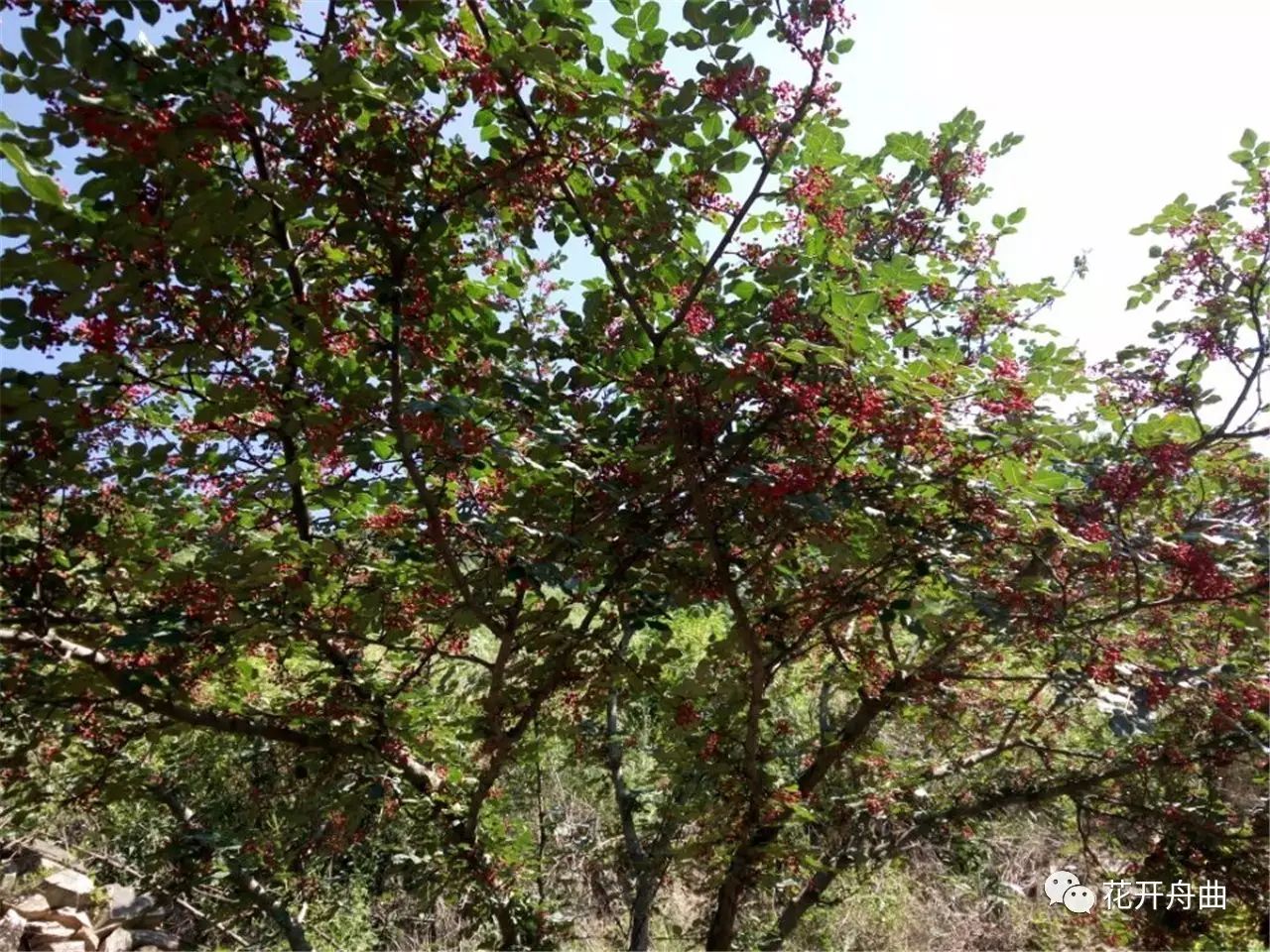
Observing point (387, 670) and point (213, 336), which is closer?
point (213, 336)

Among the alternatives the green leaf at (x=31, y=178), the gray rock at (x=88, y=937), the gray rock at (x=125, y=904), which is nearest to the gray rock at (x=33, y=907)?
the gray rock at (x=88, y=937)

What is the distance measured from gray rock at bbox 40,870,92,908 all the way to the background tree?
4.11 metres

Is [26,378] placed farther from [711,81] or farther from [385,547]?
[711,81]

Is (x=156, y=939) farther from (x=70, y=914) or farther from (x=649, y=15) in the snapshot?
(x=649, y=15)

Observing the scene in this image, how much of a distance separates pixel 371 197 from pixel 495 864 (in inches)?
109

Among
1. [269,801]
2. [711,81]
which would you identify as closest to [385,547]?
[711,81]

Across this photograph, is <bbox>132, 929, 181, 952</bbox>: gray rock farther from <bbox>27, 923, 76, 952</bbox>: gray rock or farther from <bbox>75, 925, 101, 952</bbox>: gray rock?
<bbox>27, 923, 76, 952</bbox>: gray rock

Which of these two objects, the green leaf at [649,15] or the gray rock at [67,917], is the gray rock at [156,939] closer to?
the gray rock at [67,917]

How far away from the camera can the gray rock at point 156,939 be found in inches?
257

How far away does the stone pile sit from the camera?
6.14 metres

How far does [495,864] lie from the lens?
3.36m

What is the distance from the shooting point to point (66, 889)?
6.55 metres

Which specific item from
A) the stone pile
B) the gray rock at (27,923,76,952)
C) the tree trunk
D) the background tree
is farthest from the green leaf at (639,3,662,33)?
the gray rock at (27,923,76,952)

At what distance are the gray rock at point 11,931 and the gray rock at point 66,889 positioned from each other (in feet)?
1.40
